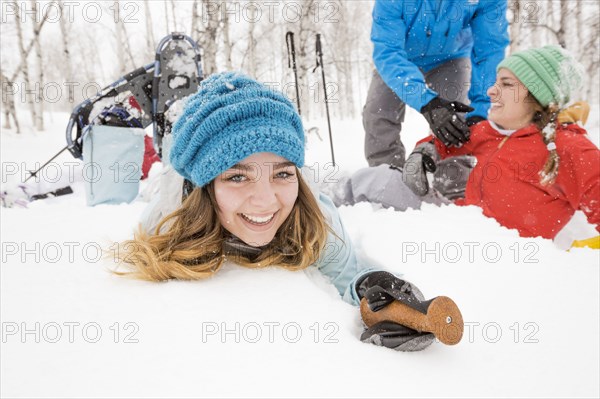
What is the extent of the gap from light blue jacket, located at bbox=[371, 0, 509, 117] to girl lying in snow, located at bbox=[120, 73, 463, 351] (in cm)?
177

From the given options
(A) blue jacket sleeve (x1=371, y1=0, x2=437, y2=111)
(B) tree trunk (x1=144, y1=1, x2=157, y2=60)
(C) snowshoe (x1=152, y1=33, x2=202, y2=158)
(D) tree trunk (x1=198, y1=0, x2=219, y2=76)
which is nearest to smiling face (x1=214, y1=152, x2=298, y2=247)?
(A) blue jacket sleeve (x1=371, y1=0, x2=437, y2=111)

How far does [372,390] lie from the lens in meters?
0.85

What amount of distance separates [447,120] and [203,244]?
204cm

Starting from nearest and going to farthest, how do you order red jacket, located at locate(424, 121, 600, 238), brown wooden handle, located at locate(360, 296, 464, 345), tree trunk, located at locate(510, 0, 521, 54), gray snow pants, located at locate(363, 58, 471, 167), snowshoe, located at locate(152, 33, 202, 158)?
1. brown wooden handle, located at locate(360, 296, 464, 345)
2. red jacket, located at locate(424, 121, 600, 238)
3. gray snow pants, located at locate(363, 58, 471, 167)
4. snowshoe, located at locate(152, 33, 202, 158)
5. tree trunk, located at locate(510, 0, 521, 54)

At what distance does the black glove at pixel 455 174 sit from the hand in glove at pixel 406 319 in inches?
80.3

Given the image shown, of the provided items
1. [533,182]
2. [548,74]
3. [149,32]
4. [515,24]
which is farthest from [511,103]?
[149,32]

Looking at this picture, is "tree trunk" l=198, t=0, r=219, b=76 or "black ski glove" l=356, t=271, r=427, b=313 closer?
"black ski glove" l=356, t=271, r=427, b=313

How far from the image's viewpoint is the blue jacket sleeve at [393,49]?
302 cm

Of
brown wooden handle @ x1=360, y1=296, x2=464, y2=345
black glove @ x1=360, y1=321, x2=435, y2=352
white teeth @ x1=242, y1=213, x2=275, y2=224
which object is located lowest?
black glove @ x1=360, y1=321, x2=435, y2=352

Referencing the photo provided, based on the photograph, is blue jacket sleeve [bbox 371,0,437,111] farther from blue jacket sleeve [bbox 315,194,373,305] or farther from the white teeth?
the white teeth

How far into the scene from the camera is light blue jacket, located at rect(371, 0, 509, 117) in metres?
3.05

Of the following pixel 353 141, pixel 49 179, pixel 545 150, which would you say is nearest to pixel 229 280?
pixel 545 150

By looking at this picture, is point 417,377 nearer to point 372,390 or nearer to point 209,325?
point 372,390

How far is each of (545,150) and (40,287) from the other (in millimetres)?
2756
